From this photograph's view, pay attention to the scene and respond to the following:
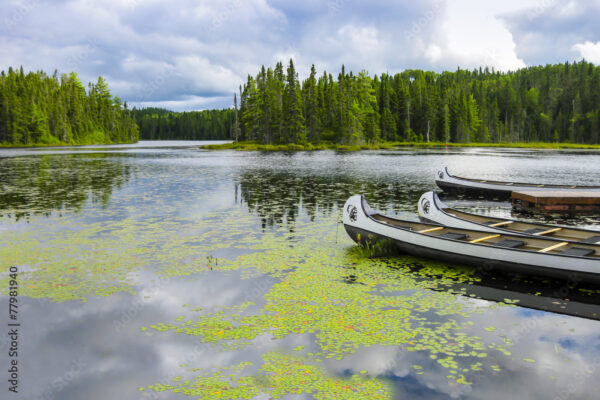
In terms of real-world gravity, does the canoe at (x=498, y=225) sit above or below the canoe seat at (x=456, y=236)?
above

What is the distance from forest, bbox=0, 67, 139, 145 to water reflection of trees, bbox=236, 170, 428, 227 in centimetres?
10994

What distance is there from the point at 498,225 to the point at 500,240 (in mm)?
2021

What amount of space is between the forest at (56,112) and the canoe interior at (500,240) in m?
132

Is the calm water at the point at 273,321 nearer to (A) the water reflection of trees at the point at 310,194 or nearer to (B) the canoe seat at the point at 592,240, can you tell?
(B) the canoe seat at the point at 592,240

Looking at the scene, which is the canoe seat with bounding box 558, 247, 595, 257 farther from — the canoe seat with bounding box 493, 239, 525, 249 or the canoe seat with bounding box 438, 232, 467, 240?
the canoe seat with bounding box 438, 232, 467, 240

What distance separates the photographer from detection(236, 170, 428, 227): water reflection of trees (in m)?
22.0

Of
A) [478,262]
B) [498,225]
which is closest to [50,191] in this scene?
[498,225]

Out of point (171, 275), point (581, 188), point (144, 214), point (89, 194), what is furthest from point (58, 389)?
point (581, 188)

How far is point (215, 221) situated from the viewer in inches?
762

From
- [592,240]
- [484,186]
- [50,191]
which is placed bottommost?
[592,240]

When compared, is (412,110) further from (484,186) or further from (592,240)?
(592,240)

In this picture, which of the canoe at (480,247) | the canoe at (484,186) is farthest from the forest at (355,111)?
the canoe at (480,247)

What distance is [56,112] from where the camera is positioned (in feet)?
424

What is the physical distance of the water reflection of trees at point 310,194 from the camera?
22016 mm
